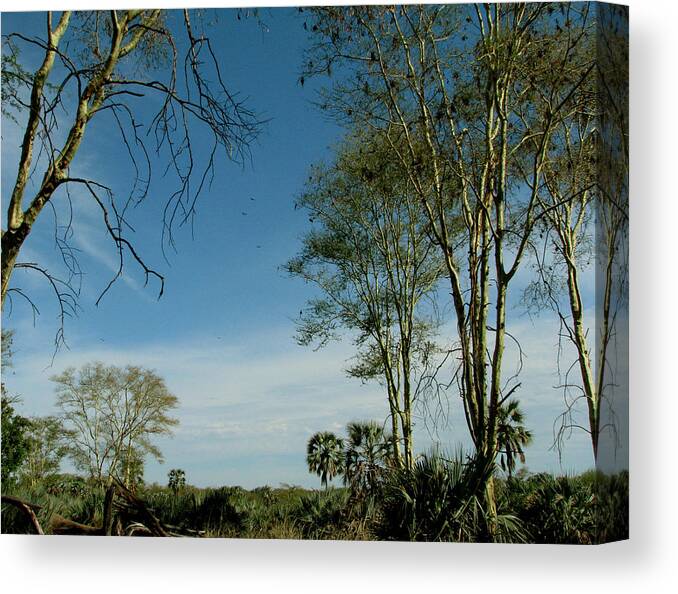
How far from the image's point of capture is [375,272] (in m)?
7.86

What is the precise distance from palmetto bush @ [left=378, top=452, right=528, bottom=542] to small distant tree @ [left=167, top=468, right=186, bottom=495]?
1579 mm

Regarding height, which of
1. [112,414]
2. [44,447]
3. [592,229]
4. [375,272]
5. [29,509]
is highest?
[592,229]

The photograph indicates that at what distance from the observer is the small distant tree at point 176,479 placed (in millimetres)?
7445

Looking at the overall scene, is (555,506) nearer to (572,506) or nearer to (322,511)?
(572,506)

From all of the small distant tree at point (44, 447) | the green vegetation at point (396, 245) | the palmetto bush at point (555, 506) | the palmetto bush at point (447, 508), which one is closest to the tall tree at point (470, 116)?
the green vegetation at point (396, 245)

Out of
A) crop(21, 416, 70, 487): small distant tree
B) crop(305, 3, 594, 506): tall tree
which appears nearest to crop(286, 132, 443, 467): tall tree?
crop(305, 3, 594, 506): tall tree

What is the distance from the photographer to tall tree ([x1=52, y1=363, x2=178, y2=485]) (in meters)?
7.58

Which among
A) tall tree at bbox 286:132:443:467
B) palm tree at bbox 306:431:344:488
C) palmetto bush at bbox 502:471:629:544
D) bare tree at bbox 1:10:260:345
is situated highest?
bare tree at bbox 1:10:260:345

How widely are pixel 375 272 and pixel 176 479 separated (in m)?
2.29

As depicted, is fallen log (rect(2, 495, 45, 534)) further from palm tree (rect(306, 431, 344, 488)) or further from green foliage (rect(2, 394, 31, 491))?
palm tree (rect(306, 431, 344, 488))

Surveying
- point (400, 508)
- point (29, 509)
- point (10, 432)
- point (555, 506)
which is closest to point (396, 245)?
point (400, 508)

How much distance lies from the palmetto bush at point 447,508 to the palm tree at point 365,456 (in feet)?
0.80

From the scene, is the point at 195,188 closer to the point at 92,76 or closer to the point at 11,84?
the point at 92,76

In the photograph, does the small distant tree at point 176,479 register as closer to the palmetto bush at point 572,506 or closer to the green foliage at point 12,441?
the green foliage at point 12,441
